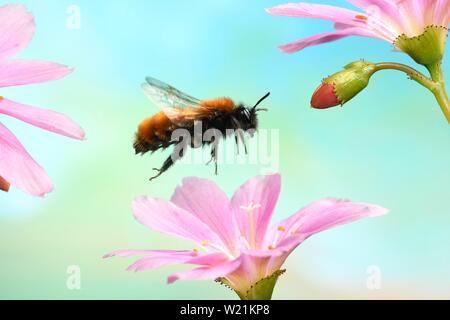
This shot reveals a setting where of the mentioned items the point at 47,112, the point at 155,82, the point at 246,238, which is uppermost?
the point at 155,82

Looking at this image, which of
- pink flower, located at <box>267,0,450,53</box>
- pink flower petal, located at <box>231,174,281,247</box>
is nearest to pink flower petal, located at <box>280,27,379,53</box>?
pink flower, located at <box>267,0,450,53</box>

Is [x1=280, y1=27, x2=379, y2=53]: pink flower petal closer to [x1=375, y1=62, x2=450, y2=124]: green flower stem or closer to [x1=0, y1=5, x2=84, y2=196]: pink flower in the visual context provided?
[x1=375, y1=62, x2=450, y2=124]: green flower stem

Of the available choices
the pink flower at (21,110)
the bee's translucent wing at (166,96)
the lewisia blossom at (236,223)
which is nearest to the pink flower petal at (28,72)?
the pink flower at (21,110)

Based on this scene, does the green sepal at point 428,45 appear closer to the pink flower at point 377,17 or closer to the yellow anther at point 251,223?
the pink flower at point 377,17

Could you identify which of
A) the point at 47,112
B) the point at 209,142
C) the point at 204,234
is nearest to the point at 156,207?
the point at 204,234

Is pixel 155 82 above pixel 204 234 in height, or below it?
above

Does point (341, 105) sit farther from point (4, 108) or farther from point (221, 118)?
point (4, 108)
